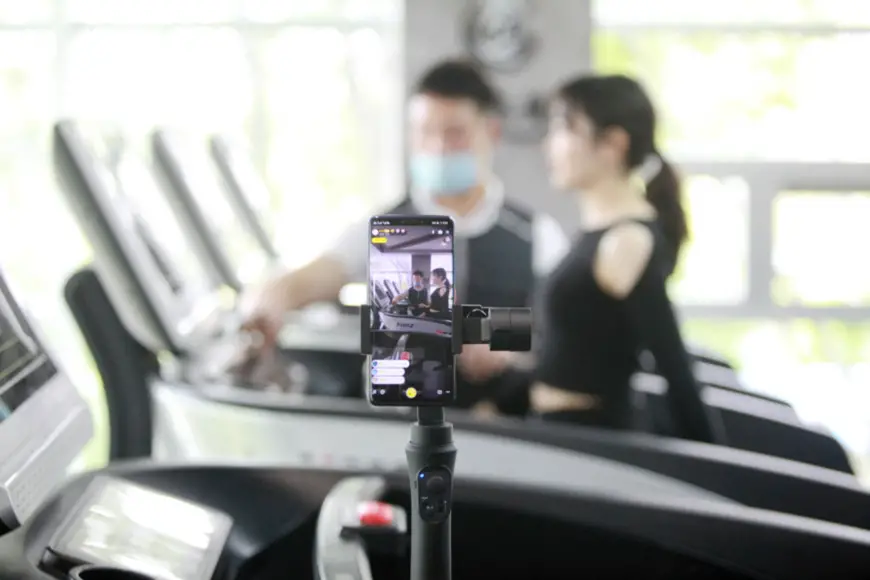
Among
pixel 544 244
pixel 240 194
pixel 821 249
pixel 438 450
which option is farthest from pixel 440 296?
pixel 821 249

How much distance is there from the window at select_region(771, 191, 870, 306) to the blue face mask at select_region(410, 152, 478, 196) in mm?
2147

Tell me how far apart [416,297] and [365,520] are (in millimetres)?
379

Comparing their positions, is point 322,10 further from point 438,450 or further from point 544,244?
point 438,450

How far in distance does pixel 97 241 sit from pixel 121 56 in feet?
8.50

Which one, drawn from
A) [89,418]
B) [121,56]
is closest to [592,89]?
[89,418]

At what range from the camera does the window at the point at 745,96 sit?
4062 millimetres

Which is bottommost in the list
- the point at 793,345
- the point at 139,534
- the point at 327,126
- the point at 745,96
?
the point at 793,345

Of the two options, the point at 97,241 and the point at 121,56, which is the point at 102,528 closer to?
the point at 97,241

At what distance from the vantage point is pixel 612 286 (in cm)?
186

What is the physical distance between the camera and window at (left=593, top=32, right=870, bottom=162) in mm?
4062

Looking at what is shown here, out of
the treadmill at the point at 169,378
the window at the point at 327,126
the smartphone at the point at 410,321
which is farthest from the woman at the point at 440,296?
the window at the point at 327,126

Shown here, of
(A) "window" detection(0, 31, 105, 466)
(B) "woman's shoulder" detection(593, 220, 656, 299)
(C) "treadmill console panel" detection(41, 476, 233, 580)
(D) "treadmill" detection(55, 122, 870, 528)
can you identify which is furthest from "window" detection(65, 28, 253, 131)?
(C) "treadmill console panel" detection(41, 476, 233, 580)

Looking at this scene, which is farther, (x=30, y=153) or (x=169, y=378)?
(x=30, y=153)

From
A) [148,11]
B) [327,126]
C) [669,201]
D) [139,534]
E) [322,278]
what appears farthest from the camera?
[327,126]
